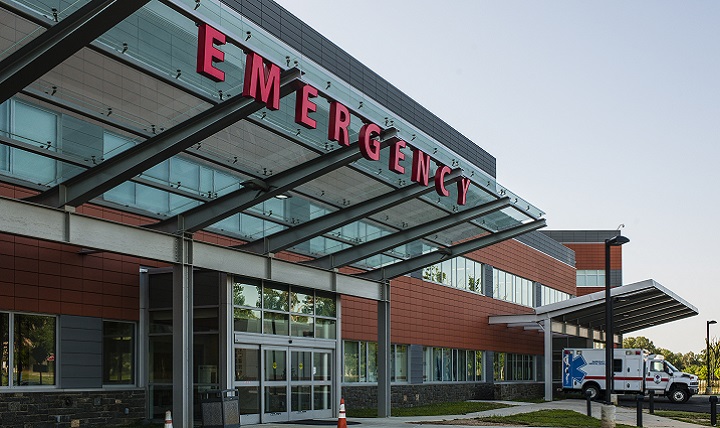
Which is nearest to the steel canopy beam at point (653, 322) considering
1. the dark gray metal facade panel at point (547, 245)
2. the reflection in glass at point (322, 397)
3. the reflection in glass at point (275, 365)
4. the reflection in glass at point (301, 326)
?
the dark gray metal facade panel at point (547, 245)

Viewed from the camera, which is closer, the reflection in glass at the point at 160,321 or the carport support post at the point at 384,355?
the reflection in glass at the point at 160,321

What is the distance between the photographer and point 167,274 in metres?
23.7

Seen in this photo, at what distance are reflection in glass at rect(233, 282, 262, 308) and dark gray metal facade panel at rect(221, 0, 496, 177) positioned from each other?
740 centimetres

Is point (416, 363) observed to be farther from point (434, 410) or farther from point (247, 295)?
point (247, 295)

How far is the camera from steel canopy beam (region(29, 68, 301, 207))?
16.1 meters

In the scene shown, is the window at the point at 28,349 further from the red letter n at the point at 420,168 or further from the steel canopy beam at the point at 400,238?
the red letter n at the point at 420,168

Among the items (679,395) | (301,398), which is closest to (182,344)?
(301,398)

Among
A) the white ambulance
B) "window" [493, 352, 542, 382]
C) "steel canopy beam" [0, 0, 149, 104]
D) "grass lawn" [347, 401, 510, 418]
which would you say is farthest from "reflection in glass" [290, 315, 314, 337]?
the white ambulance

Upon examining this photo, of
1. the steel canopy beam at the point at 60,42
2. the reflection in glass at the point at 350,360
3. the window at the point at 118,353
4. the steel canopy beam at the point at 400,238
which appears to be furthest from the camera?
the reflection in glass at the point at 350,360

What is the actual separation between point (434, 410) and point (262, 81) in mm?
20313

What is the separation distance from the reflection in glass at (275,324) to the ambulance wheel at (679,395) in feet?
90.9

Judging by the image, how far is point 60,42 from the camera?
1287 centimetres

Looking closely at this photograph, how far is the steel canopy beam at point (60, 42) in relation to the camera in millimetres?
12586

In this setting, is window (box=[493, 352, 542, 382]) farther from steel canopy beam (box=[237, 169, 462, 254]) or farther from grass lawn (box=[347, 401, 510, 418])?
steel canopy beam (box=[237, 169, 462, 254])
